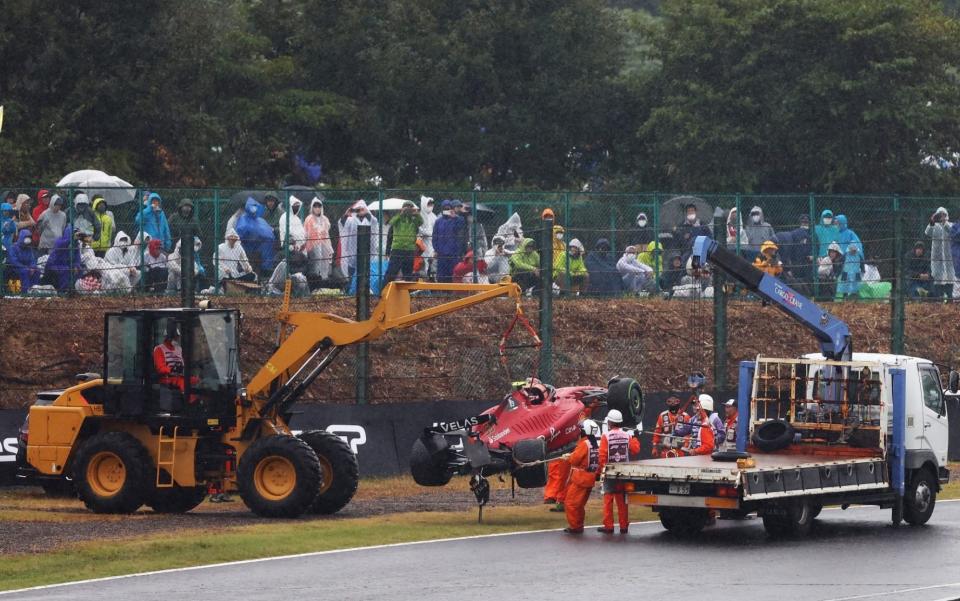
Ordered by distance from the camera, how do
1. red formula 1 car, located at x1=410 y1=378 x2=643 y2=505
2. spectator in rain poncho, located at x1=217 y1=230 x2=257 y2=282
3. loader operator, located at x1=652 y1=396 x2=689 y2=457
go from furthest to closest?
spectator in rain poncho, located at x1=217 y1=230 x2=257 y2=282 < loader operator, located at x1=652 y1=396 x2=689 y2=457 < red formula 1 car, located at x1=410 y1=378 x2=643 y2=505

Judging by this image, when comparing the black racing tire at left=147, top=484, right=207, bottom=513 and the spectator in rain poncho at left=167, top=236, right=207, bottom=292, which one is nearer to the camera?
the black racing tire at left=147, top=484, right=207, bottom=513

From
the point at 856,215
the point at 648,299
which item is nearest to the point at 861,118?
the point at 856,215

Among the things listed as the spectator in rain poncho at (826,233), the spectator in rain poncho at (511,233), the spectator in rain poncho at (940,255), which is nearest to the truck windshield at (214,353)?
the spectator in rain poncho at (511,233)

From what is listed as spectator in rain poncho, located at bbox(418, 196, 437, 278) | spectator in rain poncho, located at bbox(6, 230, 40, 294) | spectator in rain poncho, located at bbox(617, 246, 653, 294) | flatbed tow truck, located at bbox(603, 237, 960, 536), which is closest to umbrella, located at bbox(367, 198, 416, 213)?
spectator in rain poncho, located at bbox(418, 196, 437, 278)

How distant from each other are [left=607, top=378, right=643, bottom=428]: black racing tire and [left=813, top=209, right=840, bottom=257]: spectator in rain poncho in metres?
9.84

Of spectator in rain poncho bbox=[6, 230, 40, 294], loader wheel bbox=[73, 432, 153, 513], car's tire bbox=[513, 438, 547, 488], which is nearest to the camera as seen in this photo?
loader wheel bbox=[73, 432, 153, 513]

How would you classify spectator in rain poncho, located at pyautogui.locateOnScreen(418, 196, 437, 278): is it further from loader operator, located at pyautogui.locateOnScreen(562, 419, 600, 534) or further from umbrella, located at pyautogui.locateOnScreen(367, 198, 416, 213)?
loader operator, located at pyautogui.locateOnScreen(562, 419, 600, 534)

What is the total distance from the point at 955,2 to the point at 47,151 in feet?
156

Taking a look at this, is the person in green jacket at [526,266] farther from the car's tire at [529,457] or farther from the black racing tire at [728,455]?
the black racing tire at [728,455]

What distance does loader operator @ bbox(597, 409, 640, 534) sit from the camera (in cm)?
2052

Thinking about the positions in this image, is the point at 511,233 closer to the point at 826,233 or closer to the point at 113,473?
the point at 826,233

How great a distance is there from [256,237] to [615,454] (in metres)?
9.56

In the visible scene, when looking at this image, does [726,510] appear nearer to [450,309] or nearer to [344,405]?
[450,309]

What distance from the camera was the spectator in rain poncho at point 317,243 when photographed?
93.8 ft
